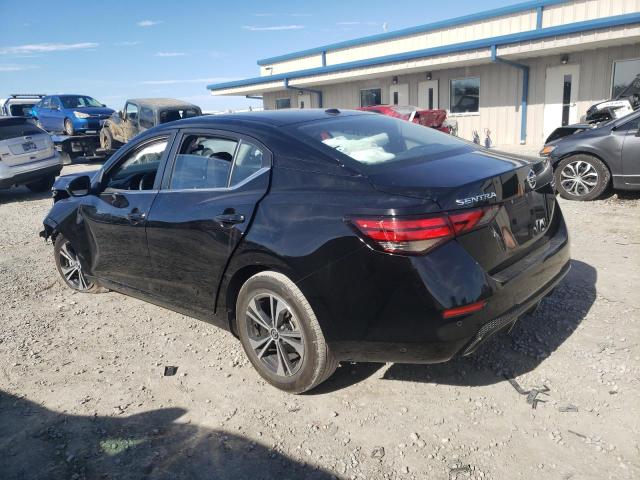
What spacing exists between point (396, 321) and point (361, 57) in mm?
23766

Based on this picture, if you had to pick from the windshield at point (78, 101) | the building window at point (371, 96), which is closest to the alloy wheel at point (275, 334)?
the windshield at point (78, 101)

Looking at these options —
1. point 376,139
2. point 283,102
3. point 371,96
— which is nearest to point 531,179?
point 376,139

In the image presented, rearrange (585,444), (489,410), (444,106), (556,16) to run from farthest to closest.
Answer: (444,106)
(556,16)
(489,410)
(585,444)

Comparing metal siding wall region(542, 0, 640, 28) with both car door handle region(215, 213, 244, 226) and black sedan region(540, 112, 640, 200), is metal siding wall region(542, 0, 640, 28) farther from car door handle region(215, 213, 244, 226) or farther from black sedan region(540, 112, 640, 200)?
car door handle region(215, 213, 244, 226)

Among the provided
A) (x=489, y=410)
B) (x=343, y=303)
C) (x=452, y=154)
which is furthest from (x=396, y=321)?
(x=452, y=154)

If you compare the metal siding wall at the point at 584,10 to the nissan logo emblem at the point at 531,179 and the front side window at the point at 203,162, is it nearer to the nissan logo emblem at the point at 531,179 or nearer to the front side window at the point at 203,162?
the nissan logo emblem at the point at 531,179

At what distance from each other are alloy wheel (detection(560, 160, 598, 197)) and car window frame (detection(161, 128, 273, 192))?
6.18m

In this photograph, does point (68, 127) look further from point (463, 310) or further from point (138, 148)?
point (463, 310)

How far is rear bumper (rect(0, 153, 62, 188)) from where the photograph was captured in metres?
10.5

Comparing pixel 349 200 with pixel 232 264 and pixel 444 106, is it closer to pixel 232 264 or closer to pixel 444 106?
pixel 232 264

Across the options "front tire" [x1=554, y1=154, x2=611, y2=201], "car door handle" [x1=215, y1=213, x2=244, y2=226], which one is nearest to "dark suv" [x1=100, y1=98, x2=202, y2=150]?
"front tire" [x1=554, y1=154, x2=611, y2=201]

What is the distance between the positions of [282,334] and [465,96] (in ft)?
57.0

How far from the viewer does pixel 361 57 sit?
2438cm

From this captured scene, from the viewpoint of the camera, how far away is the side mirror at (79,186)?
4.38 meters
